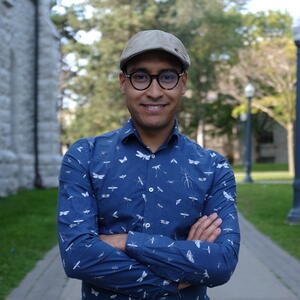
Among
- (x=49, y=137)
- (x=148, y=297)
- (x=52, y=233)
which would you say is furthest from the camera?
(x=49, y=137)

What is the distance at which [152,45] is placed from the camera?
7.20ft

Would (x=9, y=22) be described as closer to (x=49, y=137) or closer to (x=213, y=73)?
(x=49, y=137)

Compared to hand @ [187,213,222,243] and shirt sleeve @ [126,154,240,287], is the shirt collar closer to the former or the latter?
shirt sleeve @ [126,154,240,287]

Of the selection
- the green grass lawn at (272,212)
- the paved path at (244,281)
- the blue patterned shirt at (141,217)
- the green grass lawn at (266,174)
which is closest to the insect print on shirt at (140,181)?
the blue patterned shirt at (141,217)

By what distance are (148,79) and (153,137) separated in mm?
245

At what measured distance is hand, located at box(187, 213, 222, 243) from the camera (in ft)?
7.46

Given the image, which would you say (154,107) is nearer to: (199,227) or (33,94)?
(199,227)

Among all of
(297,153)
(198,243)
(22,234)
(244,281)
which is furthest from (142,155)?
(297,153)

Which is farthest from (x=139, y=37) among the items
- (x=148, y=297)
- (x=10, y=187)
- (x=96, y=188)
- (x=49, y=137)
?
(x=49, y=137)

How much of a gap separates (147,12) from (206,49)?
5.74m

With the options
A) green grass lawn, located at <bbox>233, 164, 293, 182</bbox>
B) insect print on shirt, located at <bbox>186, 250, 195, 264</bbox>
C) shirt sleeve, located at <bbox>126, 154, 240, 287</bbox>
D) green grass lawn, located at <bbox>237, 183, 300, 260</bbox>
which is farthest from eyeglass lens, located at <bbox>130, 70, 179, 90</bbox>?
green grass lawn, located at <bbox>233, 164, 293, 182</bbox>

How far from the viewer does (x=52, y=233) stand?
9328mm

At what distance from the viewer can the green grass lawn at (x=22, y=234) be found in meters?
6.62

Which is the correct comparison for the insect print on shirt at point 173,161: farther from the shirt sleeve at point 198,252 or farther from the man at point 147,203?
the shirt sleeve at point 198,252
